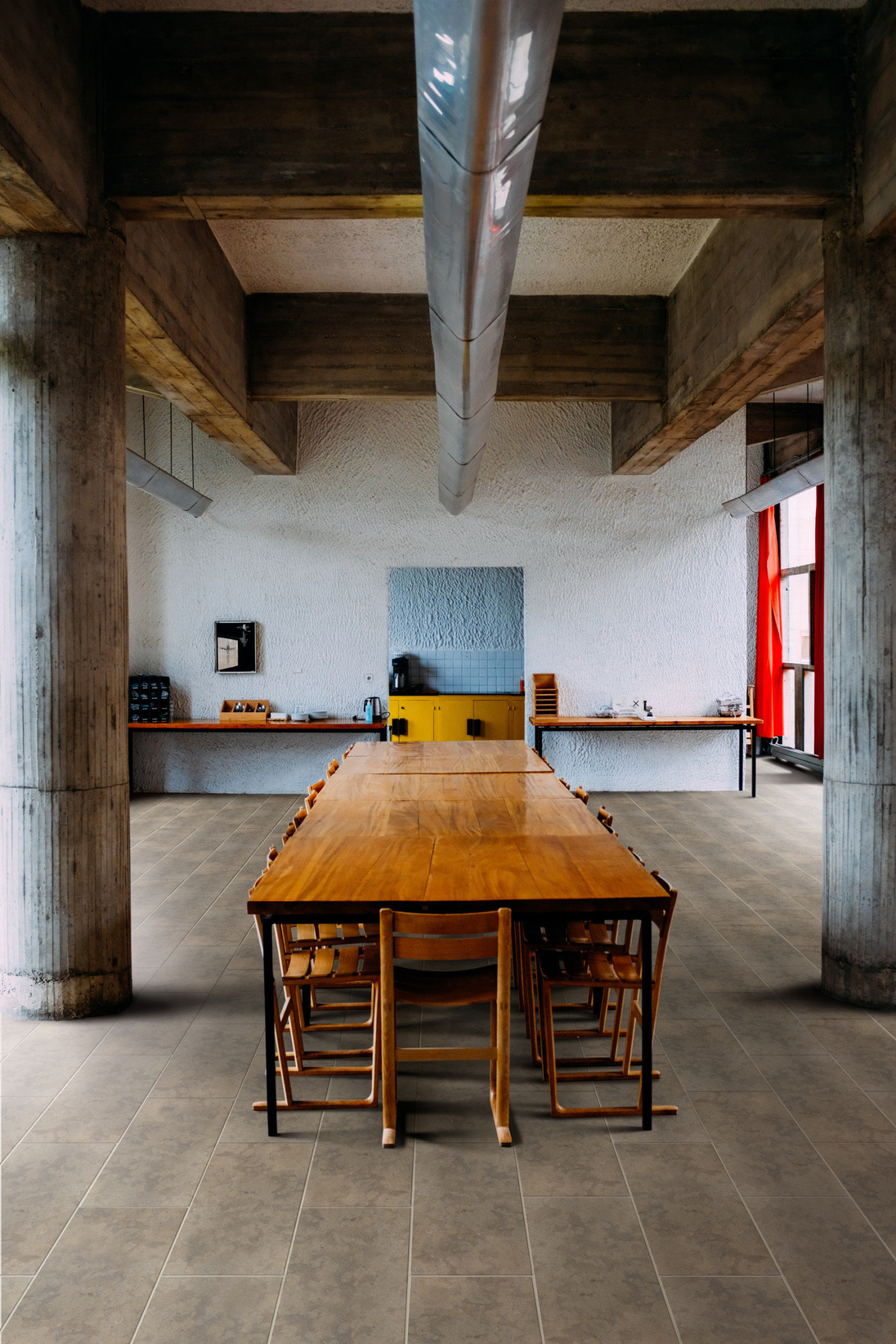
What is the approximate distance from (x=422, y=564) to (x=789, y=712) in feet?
20.1

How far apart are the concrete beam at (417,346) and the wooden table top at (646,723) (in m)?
3.43

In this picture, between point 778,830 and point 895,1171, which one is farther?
point 778,830

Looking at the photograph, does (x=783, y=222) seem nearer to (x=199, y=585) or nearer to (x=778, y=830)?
(x=778, y=830)

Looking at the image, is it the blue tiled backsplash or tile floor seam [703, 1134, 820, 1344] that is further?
the blue tiled backsplash

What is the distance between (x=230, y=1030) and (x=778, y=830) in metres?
5.81

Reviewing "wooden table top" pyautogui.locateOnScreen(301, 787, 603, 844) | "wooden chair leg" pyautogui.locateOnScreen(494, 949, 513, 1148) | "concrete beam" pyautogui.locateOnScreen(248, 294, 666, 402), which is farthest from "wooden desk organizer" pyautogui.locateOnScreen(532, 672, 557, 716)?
"wooden chair leg" pyautogui.locateOnScreen(494, 949, 513, 1148)

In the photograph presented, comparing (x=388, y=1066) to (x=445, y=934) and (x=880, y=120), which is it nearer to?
(x=445, y=934)

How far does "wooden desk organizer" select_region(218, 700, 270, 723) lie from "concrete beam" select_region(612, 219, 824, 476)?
493 centimetres

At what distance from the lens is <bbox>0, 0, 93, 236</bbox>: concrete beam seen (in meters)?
3.40

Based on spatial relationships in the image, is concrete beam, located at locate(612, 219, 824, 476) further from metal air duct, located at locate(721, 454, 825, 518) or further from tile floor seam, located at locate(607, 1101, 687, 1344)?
tile floor seam, located at locate(607, 1101, 687, 1344)

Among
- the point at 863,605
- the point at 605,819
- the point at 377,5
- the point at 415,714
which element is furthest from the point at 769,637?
the point at 377,5

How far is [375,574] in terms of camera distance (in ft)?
33.2

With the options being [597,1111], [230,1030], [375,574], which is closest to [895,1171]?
[597,1111]

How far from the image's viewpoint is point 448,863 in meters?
3.61
